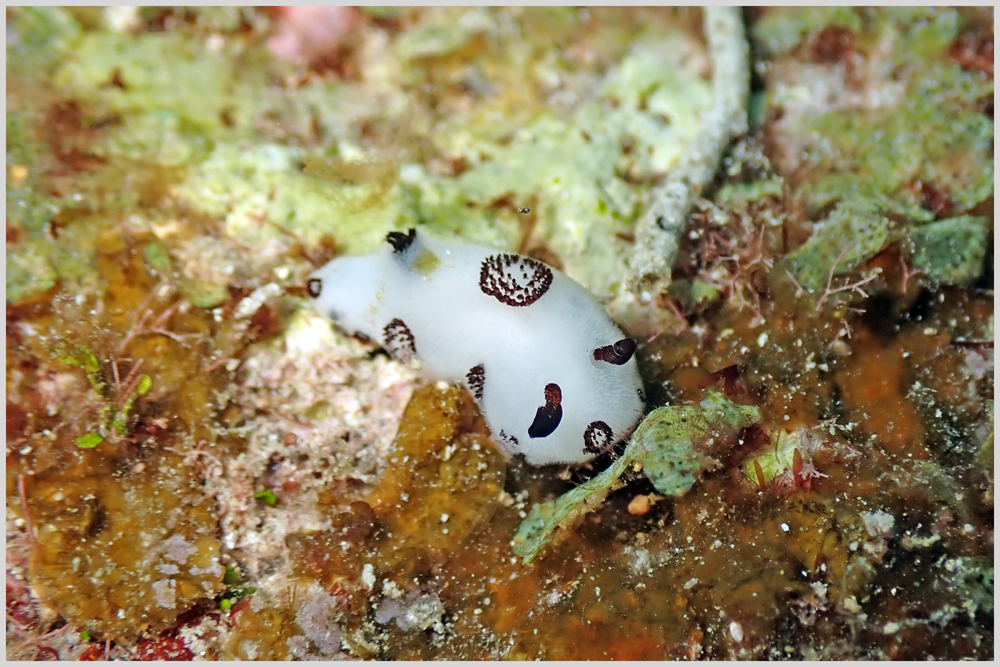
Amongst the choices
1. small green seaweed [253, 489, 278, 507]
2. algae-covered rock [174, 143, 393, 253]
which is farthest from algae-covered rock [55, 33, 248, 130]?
small green seaweed [253, 489, 278, 507]

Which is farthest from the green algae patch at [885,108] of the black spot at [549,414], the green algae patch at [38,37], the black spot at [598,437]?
the green algae patch at [38,37]

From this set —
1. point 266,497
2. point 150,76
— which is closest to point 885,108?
point 266,497

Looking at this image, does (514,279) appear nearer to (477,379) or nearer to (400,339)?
(477,379)

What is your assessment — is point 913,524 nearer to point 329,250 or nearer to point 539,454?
point 539,454

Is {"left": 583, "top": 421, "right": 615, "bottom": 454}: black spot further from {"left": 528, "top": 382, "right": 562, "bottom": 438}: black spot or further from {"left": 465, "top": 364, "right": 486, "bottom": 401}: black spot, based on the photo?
{"left": 465, "top": 364, "right": 486, "bottom": 401}: black spot

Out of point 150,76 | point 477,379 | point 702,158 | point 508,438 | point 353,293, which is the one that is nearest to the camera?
point 508,438

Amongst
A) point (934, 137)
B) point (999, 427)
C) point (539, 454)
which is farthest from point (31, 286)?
point (934, 137)
